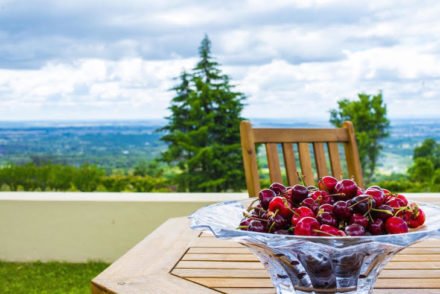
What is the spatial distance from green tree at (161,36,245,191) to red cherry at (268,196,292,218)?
6080 mm

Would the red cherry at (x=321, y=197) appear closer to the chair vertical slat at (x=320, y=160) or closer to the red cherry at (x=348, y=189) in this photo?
the red cherry at (x=348, y=189)

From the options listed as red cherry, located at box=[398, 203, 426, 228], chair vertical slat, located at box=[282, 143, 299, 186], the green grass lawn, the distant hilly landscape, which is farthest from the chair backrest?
the distant hilly landscape

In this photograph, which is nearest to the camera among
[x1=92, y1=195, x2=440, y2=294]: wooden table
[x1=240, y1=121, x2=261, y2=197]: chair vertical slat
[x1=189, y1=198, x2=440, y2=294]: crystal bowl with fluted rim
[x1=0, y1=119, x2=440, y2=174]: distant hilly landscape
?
[x1=189, y1=198, x2=440, y2=294]: crystal bowl with fluted rim

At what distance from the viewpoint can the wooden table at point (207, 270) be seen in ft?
2.83

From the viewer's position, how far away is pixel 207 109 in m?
7.47

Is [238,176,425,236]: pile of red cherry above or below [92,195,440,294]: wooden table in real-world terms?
above

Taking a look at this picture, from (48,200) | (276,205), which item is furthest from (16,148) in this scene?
(276,205)

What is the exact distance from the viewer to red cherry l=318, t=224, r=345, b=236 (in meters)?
0.66

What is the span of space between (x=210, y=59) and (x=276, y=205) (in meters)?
6.78

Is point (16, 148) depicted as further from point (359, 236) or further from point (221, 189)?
point (359, 236)

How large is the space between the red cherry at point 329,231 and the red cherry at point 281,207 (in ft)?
0.18

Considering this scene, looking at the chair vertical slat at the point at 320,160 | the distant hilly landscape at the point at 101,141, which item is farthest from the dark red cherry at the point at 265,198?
the distant hilly landscape at the point at 101,141

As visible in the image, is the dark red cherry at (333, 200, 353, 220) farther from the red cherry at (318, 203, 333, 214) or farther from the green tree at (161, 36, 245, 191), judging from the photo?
the green tree at (161, 36, 245, 191)

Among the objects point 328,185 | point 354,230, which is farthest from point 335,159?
point 354,230
